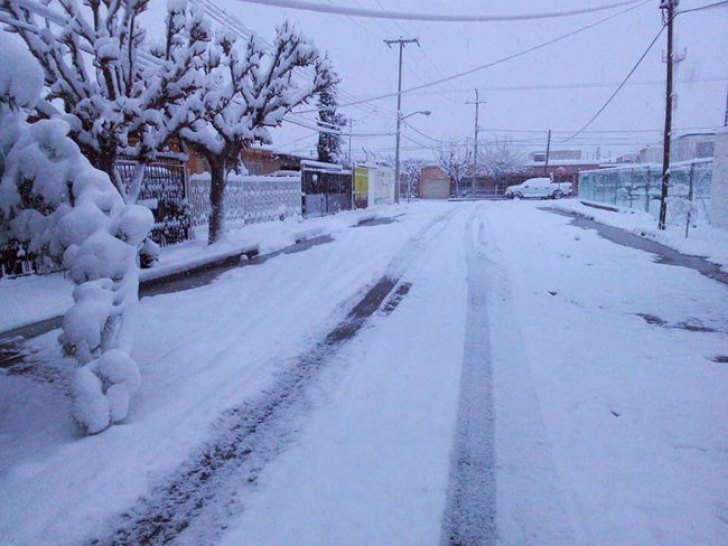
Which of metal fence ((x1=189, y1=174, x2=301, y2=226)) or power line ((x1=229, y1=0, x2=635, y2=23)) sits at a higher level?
power line ((x1=229, y1=0, x2=635, y2=23))

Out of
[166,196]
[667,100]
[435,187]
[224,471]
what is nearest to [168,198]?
[166,196]

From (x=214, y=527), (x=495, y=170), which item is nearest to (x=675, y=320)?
(x=214, y=527)

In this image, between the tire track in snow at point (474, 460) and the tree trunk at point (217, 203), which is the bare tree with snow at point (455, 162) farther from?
the tire track in snow at point (474, 460)

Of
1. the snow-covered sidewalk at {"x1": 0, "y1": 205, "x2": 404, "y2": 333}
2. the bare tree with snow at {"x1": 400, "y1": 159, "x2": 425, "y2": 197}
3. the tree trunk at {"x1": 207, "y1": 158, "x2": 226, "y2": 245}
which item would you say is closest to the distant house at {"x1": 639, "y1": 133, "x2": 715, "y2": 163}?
the bare tree with snow at {"x1": 400, "y1": 159, "x2": 425, "y2": 197}

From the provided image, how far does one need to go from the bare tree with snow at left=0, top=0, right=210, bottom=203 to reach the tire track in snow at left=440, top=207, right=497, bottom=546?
6915 mm

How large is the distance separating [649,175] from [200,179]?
62.0 ft

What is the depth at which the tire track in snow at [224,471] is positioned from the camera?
2438 millimetres

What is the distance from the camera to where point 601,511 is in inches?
100

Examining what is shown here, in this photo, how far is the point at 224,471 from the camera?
2.94 metres

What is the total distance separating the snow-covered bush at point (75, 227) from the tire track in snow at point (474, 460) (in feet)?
7.77

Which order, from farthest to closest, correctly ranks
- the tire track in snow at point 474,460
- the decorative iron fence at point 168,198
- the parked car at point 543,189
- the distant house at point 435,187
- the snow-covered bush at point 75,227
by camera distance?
1. the distant house at point 435,187
2. the parked car at point 543,189
3. the decorative iron fence at point 168,198
4. the snow-covered bush at point 75,227
5. the tire track in snow at point 474,460

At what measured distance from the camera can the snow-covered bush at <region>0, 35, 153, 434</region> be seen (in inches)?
128

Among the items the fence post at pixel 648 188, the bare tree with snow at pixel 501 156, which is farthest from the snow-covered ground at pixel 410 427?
the bare tree with snow at pixel 501 156

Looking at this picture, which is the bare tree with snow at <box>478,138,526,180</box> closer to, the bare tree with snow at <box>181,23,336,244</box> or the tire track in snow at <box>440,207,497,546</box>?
the bare tree with snow at <box>181,23,336,244</box>
